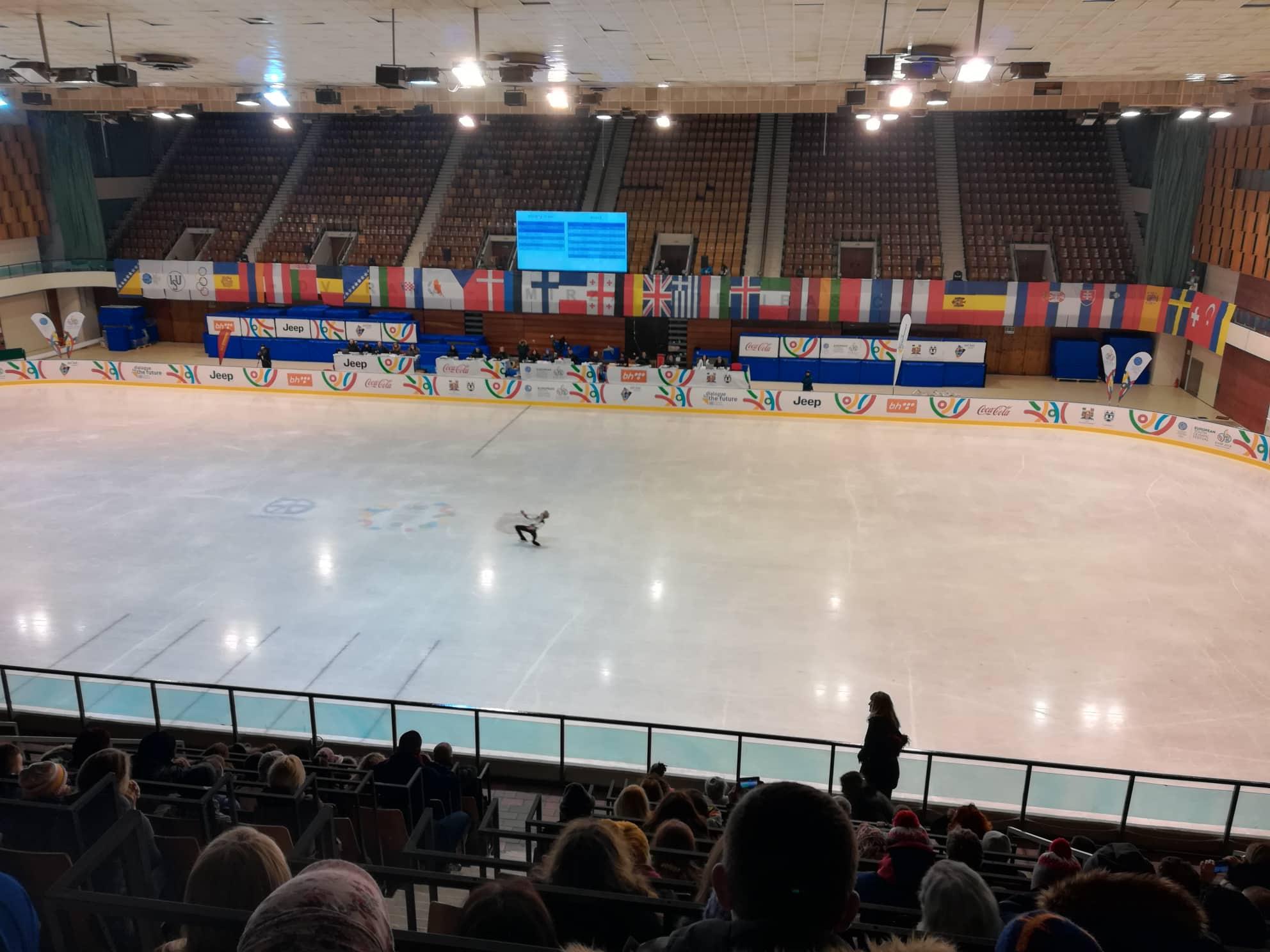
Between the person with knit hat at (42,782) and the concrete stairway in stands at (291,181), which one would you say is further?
the concrete stairway in stands at (291,181)

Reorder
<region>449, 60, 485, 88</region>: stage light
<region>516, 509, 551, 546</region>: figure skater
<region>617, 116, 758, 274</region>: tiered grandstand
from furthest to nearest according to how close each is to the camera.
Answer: <region>617, 116, 758, 274</region>: tiered grandstand < <region>516, 509, 551, 546</region>: figure skater < <region>449, 60, 485, 88</region>: stage light

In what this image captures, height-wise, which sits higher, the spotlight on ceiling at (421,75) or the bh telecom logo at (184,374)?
the spotlight on ceiling at (421,75)

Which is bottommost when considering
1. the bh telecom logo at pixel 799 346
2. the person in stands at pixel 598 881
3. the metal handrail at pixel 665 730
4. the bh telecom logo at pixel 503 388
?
the bh telecom logo at pixel 503 388

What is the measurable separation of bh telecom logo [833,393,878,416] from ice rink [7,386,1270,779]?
179 centimetres

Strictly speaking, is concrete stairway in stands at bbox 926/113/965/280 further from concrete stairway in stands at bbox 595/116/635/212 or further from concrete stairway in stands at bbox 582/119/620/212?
concrete stairway in stands at bbox 582/119/620/212

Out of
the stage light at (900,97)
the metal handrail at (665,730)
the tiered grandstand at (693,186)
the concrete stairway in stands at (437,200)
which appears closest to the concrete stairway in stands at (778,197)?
the tiered grandstand at (693,186)

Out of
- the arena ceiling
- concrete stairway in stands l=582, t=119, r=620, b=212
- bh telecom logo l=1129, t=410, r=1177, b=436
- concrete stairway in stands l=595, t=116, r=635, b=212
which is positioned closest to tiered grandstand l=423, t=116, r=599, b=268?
concrete stairway in stands l=582, t=119, r=620, b=212

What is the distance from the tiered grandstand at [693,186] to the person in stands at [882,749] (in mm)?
26311

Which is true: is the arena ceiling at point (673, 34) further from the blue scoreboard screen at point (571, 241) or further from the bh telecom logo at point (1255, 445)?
the blue scoreboard screen at point (571, 241)

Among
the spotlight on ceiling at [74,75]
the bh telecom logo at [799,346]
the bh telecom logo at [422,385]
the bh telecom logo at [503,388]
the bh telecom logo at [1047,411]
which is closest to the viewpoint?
the spotlight on ceiling at [74,75]

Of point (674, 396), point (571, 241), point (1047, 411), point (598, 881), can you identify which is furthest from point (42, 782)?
point (571, 241)

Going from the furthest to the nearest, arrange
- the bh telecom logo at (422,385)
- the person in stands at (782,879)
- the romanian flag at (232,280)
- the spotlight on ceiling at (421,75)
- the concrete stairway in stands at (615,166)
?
the concrete stairway in stands at (615,166)
the romanian flag at (232,280)
the bh telecom logo at (422,385)
the spotlight on ceiling at (421,75)
the person in stands at (782,879)

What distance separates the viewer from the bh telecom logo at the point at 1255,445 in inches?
862

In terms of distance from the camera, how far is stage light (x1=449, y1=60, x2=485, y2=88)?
39.1 feet
